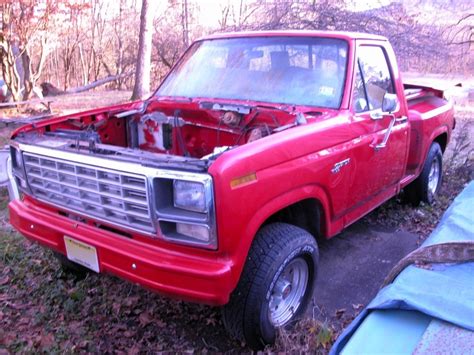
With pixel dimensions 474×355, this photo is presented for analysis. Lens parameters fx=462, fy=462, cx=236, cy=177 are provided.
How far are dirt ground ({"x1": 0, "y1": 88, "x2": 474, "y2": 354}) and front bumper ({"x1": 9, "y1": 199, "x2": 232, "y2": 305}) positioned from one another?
2.00ft

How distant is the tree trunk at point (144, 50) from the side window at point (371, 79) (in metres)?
8.79

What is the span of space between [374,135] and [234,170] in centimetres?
182

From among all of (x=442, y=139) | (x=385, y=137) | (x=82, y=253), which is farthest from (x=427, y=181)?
(x=82, y=253)

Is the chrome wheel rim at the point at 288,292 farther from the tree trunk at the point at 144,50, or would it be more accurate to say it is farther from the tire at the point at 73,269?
the tree trunk at the point at 144,50

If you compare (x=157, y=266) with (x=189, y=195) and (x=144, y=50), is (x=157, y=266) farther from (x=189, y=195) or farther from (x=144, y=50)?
(x=144, y=50)

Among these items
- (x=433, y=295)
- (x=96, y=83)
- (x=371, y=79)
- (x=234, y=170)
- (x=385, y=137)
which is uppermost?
(x=371, y=79)

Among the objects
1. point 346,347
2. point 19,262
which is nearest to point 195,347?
point 346,347

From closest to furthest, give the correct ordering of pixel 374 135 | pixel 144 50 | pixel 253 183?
pixel 253 183 < pixel 374 135 < pixel 144 50

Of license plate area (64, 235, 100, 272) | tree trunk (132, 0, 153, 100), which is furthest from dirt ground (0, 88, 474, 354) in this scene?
tree trunk (132, 0, 153, 100)

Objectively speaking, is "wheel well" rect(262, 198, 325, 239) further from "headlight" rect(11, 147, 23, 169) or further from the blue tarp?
"headlight" rect(11, 147, 23, 169)

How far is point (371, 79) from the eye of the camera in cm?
407

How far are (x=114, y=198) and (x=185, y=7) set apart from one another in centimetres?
1891

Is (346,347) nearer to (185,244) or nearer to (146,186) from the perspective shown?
(185,244)

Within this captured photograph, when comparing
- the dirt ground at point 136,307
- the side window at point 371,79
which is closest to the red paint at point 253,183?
the side window at point 371,79
